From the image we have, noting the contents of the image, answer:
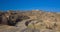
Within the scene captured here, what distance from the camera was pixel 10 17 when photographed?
373 inches

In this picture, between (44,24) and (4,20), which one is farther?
(4,20)

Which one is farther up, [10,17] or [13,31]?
[10,17]

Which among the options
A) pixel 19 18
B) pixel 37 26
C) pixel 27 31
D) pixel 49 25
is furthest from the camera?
pixel 19 18

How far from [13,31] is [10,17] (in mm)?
3265

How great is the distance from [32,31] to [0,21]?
441 cm

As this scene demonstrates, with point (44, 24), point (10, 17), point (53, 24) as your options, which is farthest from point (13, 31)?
point (10, 17)

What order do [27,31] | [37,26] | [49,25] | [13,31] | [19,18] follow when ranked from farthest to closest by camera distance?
[19,18] → [49,25] → [37,26] → [13,31] → [27,31]

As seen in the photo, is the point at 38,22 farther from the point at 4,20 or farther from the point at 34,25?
the point at 4,20

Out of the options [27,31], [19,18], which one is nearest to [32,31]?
[27,31]

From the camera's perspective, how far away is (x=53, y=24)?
7.77 metres

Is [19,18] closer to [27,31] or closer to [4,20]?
[4,20]

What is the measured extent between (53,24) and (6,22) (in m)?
3.44

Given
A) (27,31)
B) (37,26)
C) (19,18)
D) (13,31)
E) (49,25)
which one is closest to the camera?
(27,31)

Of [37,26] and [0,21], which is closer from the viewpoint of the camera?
[37,26]
